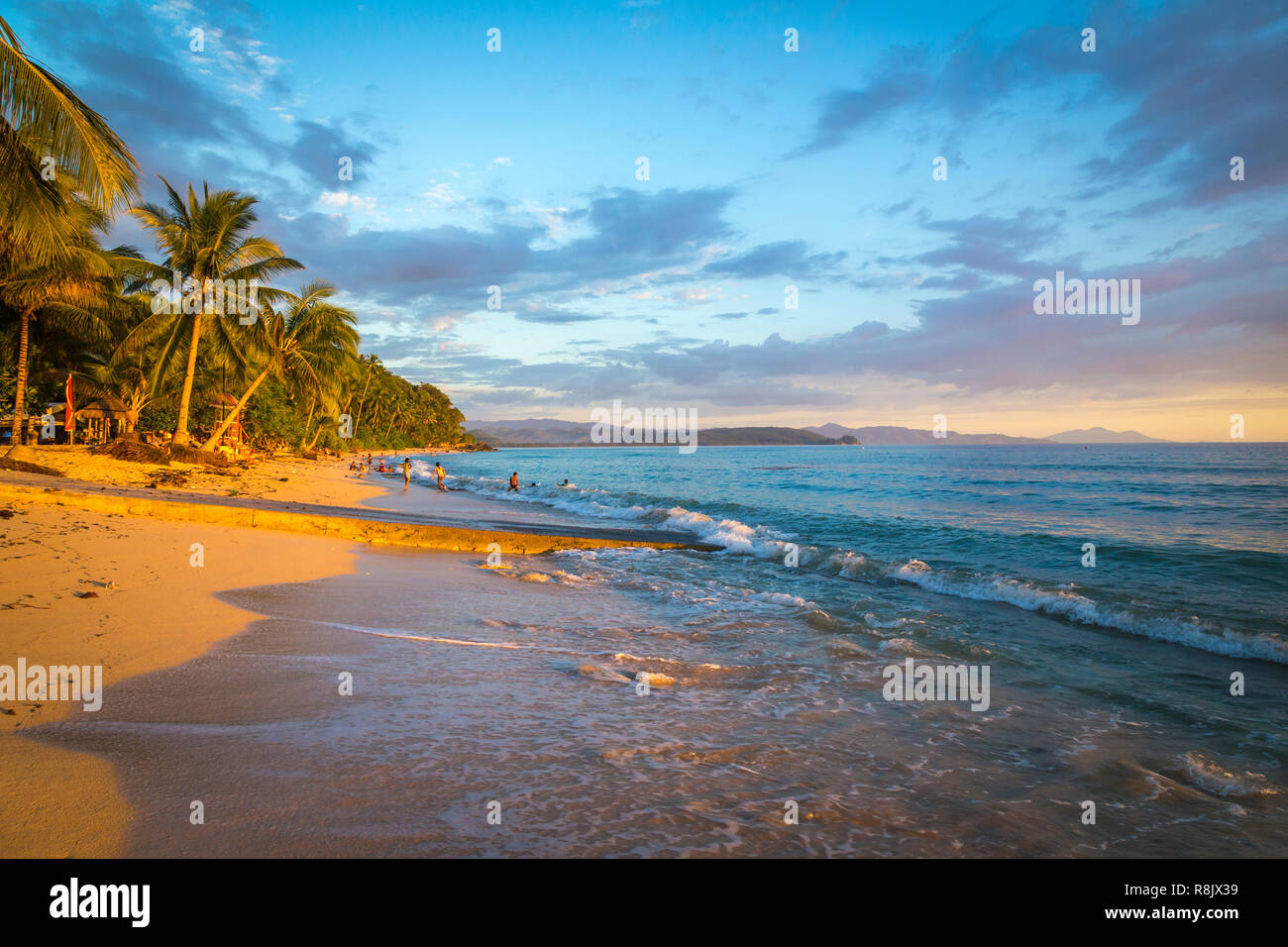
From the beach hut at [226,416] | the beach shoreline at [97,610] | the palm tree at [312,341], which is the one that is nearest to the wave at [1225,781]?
the beach shoreline at [97,610]

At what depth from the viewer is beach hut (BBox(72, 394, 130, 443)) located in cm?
3272

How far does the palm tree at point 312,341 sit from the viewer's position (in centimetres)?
3397

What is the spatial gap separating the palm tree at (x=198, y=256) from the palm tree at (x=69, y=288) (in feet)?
5.71

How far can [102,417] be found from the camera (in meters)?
34.2

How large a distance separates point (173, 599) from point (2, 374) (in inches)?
1084

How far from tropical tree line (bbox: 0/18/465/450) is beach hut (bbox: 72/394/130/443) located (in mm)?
393

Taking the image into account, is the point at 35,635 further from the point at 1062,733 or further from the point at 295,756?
the point at 1062,733

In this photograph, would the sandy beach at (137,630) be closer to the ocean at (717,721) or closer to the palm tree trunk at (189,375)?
the ocean at (717,721)

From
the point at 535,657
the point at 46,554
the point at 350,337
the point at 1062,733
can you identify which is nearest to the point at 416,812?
the point at 535,657

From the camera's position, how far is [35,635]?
5918 mm

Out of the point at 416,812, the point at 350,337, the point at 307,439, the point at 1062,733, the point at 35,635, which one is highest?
the point at 350,337

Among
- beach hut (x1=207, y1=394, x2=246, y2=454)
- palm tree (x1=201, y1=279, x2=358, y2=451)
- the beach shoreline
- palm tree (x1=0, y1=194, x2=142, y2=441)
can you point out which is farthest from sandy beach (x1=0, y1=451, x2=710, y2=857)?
beach hut (x1=207, y1=394, x2=246, y2=454)

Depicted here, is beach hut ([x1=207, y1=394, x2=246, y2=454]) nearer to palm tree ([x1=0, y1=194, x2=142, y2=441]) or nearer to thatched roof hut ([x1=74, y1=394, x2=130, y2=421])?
thatched roof hut ([x1=74, y1=394, x2=130, y2=421])

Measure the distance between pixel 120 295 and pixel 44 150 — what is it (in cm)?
2787
